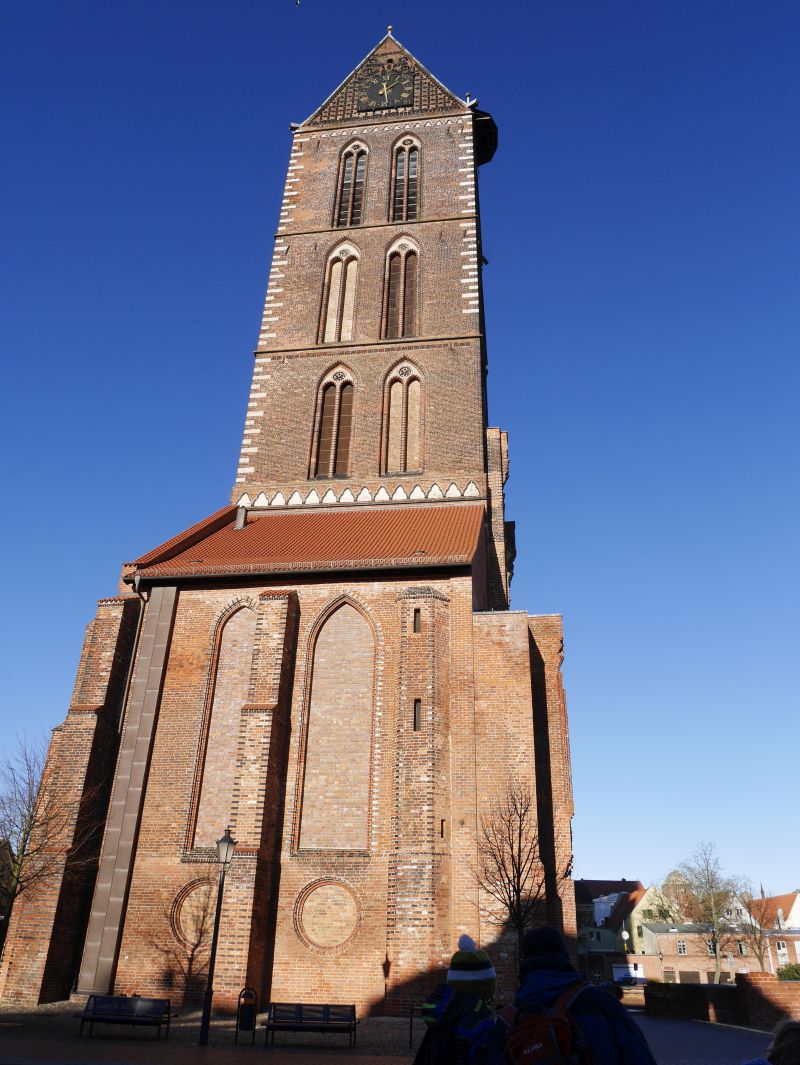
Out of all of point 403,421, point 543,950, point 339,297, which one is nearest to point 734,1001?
point 403,421

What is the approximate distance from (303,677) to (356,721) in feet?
4.95

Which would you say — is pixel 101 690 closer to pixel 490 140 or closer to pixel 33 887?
pixel 33 887

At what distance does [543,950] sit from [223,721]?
15223 millimetres

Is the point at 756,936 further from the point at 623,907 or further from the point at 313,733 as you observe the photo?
the point at 313,733

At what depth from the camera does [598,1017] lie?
2578 mm

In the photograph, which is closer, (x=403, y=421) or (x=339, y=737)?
(x=339, y=737)

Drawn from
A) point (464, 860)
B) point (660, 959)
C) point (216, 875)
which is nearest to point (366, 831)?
point (464, 860)

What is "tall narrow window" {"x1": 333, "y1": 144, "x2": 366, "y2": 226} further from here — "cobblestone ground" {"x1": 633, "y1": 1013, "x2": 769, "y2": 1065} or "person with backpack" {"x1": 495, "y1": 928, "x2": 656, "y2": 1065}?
"person with backpack" {"x1": 495, "y1": 928, "x2": 656, "y2": 1065}

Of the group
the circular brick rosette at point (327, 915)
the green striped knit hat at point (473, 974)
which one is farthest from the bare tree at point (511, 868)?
the green striped knit hat at point (473, 974)

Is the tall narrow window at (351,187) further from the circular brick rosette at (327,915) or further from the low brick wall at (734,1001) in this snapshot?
the low brick wall at (734,1001)

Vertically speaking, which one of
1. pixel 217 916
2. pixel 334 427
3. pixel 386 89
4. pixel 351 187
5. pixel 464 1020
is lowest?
pixel 464 1020

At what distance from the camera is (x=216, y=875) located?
15250 mm

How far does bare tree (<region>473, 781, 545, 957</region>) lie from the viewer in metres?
14.3

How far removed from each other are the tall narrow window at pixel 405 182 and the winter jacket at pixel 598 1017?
27.8 m
